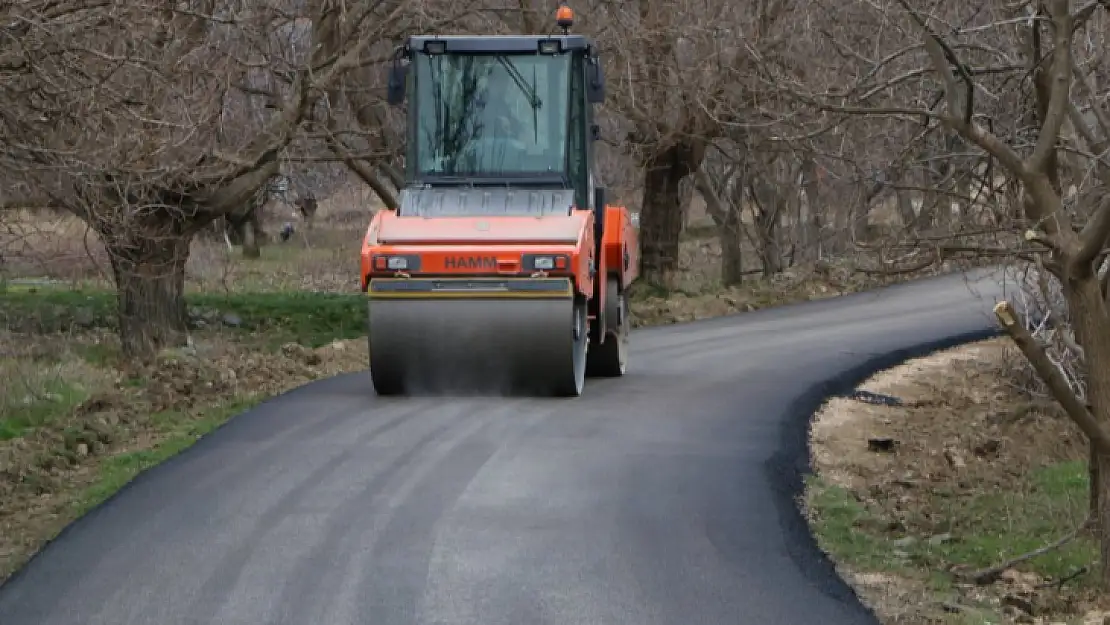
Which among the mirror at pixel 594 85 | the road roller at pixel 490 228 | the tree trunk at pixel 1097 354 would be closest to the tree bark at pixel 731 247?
the road roller at pixel 490 228

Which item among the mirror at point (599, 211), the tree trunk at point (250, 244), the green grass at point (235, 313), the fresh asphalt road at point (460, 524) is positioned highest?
the mirror at point (599, 211)

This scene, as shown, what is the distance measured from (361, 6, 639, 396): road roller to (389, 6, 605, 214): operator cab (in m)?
0.01

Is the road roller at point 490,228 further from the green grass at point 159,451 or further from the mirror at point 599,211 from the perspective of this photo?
Answer: the green grass at point 159,451

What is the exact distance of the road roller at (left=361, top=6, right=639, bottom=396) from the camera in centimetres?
1408

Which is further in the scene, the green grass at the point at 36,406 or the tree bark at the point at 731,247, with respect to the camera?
the tree bark at the point at 731,247

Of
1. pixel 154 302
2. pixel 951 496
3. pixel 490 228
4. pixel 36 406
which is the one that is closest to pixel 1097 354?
pixel 951 496

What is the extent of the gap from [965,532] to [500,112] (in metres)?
6.42

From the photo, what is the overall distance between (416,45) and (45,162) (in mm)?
4607

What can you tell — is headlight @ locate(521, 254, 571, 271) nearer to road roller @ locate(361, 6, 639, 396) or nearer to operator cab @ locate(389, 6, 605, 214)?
road roller @ locate(361, 6, 639, 396)

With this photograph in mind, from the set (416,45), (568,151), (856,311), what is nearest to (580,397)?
(568,151)

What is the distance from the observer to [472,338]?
14133mm

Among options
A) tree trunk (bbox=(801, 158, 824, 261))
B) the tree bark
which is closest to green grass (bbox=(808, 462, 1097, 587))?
tree trunk (bbox=(801, 158, 824, 261))

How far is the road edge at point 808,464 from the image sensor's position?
8.45 m

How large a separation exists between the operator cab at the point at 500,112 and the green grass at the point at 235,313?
30.6 ft
